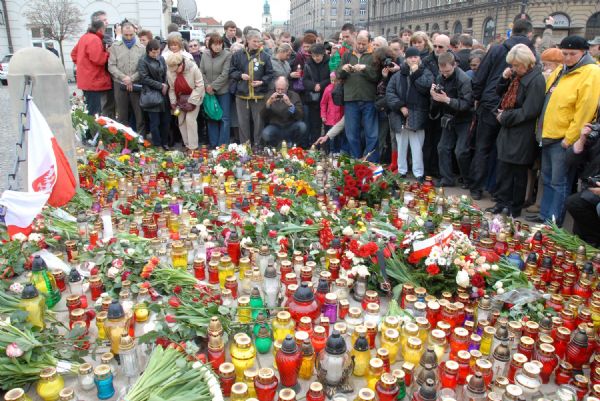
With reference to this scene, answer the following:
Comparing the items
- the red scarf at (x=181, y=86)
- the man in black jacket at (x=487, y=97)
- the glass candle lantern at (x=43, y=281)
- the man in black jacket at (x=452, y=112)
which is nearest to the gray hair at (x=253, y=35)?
the red scarf at (x=181, y=86)

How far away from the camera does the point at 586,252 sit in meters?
3.85

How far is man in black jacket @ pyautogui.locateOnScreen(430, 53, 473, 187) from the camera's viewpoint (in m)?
6.12

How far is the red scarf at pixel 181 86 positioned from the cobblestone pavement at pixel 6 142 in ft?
8.14

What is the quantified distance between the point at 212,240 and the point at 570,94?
3.86 metres

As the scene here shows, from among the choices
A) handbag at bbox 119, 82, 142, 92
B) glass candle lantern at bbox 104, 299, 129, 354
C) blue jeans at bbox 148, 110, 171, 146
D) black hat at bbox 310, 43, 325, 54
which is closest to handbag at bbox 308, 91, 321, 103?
black hat at bbox 310, 43, 325, 54

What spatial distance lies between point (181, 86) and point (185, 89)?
0.26 feet

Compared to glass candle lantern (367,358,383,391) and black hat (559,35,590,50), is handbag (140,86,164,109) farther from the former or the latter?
glass candle lantern (367,358,383,391)

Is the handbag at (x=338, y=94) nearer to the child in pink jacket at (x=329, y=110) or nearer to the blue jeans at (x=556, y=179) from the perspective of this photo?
the child in pink jacket at (x=329, y=110)

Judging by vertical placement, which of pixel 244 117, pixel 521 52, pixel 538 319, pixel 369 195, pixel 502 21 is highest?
pixel 502 21

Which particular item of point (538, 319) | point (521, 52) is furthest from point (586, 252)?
point (521, 52)

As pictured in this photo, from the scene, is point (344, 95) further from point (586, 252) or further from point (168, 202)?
point (586, 252)

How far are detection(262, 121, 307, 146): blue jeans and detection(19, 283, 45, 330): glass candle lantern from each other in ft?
17.0

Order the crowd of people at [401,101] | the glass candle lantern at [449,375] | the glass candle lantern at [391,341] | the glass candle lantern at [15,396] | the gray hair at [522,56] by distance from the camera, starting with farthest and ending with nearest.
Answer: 1. the gray hair at [522,56]
2. the crowd of people at [401,101]
3. the glass candle lantern at [391,341]
4. the glass candle lantern at [449,375]
5. the glass candle lantern at [15,396]

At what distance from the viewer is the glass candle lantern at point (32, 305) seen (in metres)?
2.78
